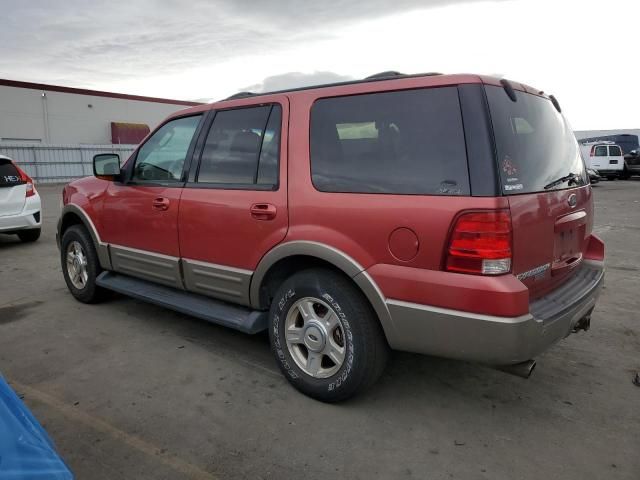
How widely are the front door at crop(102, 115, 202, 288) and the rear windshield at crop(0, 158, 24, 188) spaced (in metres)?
4.44

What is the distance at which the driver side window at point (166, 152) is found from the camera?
3.91 metres

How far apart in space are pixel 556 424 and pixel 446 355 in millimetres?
844

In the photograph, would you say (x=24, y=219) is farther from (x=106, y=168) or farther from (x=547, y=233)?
(x=547, y=233)

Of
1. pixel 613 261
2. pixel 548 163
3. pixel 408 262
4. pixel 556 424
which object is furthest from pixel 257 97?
pixel 613 261

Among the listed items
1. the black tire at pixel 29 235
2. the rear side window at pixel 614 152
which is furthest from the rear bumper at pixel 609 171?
the black tire at pixel 29 235

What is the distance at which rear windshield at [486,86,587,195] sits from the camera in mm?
2512

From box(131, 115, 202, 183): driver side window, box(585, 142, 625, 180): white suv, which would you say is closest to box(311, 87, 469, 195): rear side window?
box(131, 115, 202, 183): driver side window

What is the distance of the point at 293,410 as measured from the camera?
118 inches

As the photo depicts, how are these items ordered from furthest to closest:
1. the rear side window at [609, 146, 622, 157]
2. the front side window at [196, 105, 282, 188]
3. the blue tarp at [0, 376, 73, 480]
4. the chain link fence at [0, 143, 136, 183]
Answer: the rear side window at [609, 146, 622, 157], the chain link fence at [0, 143, 136, 183], the front side window at [196, 105, 282, 188], the blue tarp at [0, 376, 73, 480]

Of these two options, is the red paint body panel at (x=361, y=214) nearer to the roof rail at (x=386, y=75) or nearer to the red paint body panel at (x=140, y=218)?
the roof rail at (x=386, y=75)

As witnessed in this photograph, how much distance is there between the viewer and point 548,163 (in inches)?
111

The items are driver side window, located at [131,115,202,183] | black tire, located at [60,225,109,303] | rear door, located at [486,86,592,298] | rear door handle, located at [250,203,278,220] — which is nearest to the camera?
rear door, located at [486,86,592,298]

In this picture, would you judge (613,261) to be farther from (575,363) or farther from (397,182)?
(397,182)

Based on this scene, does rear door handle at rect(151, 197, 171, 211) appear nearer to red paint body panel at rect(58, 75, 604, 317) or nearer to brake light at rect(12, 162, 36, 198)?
red paint body panel at rect(58, 75, 604, 317)
